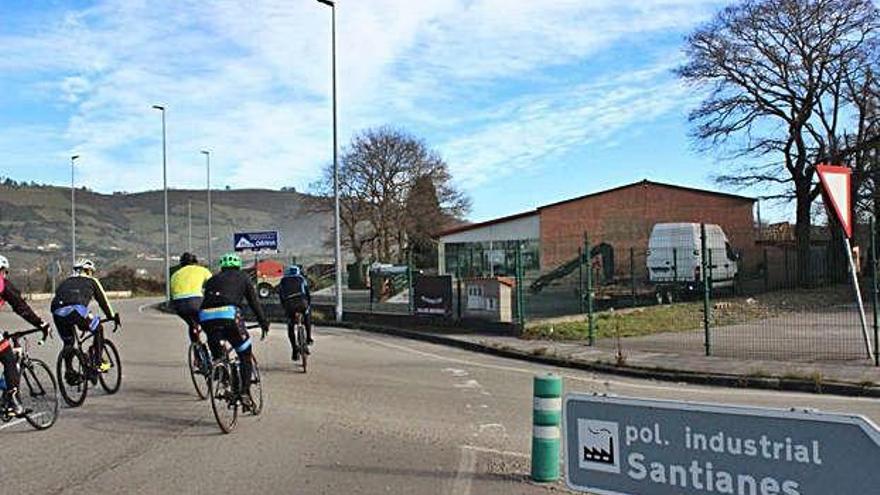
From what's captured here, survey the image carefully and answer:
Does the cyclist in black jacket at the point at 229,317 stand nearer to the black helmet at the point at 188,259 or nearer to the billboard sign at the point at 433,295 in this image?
the black helmet at the point at 188,259

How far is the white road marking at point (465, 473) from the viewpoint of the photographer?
21.1 ft

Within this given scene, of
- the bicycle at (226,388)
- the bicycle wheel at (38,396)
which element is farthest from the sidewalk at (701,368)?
the bicycle wheel at (38,396)

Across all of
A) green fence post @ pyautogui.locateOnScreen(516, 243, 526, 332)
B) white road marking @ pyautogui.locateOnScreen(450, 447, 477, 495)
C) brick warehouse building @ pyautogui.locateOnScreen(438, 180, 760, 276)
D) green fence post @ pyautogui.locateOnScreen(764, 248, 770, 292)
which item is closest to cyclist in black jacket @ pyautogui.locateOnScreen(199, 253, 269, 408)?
white road marking @ pyautogui.locateOnScreen(450, 447, 477, 495)

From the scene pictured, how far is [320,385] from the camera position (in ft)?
39.9

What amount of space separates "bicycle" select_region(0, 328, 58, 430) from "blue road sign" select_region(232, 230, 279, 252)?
2331 centimetres

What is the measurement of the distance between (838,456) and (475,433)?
4705 millimetres

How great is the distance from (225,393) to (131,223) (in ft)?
337

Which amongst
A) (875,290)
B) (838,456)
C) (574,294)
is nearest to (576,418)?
(838,456)

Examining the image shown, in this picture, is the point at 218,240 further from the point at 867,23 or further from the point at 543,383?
the point at 543,383

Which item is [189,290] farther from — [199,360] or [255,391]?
[255,391]

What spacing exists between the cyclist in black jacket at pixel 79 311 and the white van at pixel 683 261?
64.2 ft

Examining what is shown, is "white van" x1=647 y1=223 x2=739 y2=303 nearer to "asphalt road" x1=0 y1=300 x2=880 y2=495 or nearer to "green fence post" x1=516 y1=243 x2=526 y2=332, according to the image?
"green fence post" x1=516 y1=243 x2=526 y2=332

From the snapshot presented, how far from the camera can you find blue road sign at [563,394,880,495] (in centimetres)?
425

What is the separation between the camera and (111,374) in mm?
11141
